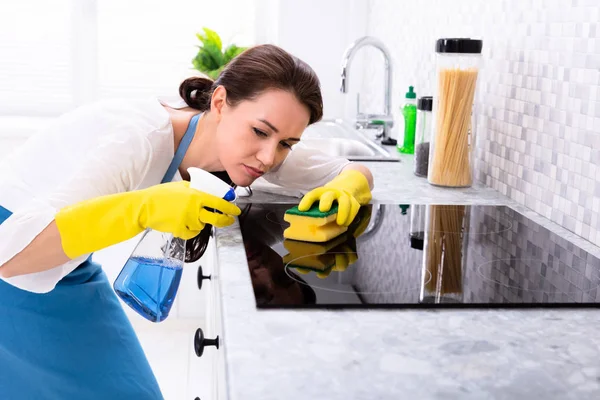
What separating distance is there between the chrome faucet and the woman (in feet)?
3.06

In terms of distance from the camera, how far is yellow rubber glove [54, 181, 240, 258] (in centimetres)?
108

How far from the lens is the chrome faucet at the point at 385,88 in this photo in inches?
95.4

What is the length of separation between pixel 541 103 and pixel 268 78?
557 millimetres

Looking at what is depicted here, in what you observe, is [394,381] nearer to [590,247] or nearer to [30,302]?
[590,247]

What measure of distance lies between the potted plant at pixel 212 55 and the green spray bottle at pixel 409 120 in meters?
1.48

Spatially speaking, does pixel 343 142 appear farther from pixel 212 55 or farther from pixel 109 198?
pixel 109 198

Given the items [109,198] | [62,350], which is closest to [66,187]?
[109,198]

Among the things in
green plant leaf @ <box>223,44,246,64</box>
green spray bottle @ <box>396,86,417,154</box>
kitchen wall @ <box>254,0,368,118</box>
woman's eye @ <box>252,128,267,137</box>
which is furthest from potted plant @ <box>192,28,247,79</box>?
woman's eye @ <box>252,128,267,137</box>

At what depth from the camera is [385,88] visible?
2.52 m

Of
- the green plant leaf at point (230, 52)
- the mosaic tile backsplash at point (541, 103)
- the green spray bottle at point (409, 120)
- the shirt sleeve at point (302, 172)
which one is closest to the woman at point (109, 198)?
the shirt sleeve at point (302, 172)

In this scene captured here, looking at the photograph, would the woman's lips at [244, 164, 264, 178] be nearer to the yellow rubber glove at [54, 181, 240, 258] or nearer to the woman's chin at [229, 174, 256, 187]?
the woman's chin at [229, 174, 256, 187]

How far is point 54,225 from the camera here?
1078 millimetres

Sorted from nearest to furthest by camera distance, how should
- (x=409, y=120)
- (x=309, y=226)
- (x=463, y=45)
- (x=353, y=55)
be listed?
(x=309, y=226) → (x=463, y=45) → (x=409, y=120) → (x=353, y=55)

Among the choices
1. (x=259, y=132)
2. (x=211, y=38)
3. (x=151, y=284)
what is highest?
(x=211, y=38)
